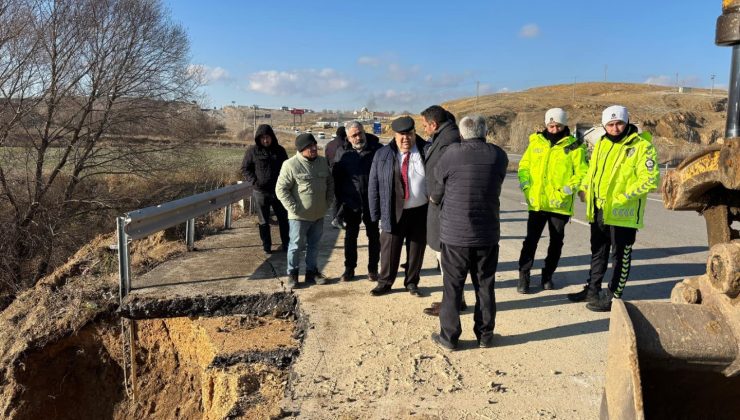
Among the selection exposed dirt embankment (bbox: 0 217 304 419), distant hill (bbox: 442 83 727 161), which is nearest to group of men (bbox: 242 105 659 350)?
exposed dirt embankment (bbox: 0 217 304 419)

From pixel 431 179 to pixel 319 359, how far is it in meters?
2.01

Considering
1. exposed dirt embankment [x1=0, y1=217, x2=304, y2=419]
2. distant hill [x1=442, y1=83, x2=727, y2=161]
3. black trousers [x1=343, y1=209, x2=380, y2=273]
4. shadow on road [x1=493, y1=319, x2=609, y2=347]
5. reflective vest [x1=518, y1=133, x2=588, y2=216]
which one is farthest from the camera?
distant hill [x1=442, y1=83, x2=727, y2=161]

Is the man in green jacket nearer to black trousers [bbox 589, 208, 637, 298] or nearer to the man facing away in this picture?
black trousers [bbox 589, 208, 637, 298]

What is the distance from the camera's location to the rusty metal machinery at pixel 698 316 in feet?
6.82

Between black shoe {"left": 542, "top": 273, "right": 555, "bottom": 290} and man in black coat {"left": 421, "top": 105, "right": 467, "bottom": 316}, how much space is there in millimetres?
1222

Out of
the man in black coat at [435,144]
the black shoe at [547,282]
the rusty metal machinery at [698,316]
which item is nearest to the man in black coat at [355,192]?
the man in black coat at [435,144]

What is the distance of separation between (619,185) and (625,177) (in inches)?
3.5

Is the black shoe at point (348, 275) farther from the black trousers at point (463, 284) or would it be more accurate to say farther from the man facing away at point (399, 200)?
the black trousers at point (463, 284)

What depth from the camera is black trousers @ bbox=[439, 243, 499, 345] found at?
14.1 ft

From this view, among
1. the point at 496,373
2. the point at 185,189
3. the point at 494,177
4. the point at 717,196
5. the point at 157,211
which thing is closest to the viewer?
the point at 717,196

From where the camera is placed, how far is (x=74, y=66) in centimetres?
1393

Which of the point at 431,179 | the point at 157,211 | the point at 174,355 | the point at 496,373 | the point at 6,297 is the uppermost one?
the point at 431,179

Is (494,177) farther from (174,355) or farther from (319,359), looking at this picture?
(174,355)

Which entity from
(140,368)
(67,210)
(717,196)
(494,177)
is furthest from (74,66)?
(717,196)
